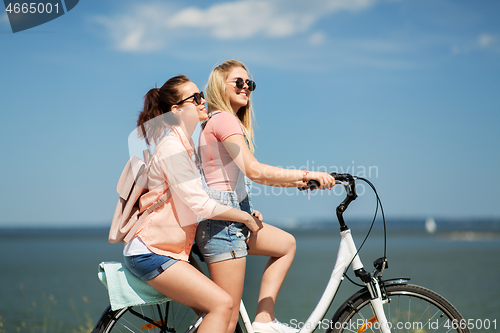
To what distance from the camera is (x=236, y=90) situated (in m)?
2.72

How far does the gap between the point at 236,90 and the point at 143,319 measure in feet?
5.43

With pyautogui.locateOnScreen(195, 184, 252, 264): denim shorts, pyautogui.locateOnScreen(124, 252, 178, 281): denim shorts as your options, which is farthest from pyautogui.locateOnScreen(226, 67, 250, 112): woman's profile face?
pyautogui.locateOnScreen(124, 252, 178, 281): denim shorts

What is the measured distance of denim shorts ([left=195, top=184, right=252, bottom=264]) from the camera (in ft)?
7.95

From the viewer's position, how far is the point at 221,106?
267 centimetres

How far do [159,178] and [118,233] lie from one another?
0.40 m

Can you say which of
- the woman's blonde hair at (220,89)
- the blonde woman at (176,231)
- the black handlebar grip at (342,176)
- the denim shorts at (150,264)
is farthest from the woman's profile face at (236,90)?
the denim shorts at (150,264)

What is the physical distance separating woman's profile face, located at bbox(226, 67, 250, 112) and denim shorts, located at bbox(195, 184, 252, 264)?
649 mm

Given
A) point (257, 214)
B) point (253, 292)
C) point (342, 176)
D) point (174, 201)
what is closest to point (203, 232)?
point (174, 201)

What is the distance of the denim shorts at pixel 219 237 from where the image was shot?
2.42 meters

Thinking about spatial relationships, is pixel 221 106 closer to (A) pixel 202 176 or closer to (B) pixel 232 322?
(A) pixel 202 176

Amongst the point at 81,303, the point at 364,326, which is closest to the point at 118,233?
the point at 364,326

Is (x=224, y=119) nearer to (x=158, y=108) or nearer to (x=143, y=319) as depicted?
(x=158, y=108)

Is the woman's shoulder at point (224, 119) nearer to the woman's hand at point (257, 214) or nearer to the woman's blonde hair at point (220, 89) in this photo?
the woman's blonde hair at point (220, 89)

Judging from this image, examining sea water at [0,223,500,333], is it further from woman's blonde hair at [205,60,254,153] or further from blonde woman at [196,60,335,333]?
woman's blonde hair at [205,60,254,153]
